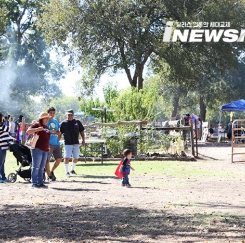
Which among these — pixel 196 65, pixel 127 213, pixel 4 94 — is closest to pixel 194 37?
pixel 196 65

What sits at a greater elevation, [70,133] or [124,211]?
[70,133]

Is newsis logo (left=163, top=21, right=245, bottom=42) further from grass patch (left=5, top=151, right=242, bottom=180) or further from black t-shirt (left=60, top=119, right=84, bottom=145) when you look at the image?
black t-shirt (left=60, top=119, right=84, bottom=145)

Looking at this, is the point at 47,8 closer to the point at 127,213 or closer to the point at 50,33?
the point at 50,33

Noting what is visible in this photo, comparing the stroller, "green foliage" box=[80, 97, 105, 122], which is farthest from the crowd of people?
"green foliage" box=[80, 97, 105, 122]

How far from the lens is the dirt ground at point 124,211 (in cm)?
743

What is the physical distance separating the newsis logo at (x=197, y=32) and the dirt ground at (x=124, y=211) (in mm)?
22808

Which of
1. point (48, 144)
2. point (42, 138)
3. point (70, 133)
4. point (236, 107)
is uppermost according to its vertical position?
point (236, 107)

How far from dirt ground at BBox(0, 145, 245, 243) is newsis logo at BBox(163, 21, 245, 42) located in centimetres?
2281

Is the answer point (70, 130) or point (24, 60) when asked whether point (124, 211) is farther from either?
point (24, 60)

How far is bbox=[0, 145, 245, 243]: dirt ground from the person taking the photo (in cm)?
743

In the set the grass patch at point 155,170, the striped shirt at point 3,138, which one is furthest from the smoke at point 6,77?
the striped shirt at point 3,138

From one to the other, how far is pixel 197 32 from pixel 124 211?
2844cm

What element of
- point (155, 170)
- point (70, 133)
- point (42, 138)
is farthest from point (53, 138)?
point (155, 170)

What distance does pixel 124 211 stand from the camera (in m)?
9.30
